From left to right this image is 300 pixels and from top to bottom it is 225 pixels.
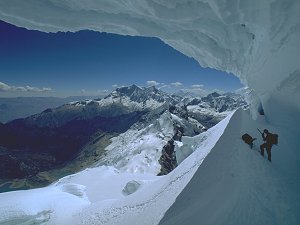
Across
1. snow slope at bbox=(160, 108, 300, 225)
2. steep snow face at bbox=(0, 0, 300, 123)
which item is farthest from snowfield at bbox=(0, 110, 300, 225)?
steep snow face at bbox=(0, 0, 300, 123)

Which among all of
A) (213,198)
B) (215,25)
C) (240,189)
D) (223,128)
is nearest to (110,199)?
(223,128)

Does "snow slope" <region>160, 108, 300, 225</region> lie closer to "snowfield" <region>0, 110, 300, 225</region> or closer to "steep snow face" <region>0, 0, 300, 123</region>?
"snowfield" <region>0, 110, 300, 225</region>

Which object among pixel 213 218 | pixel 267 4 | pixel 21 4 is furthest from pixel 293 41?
pixel 21 4

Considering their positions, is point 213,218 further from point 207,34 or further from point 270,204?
point 207,34

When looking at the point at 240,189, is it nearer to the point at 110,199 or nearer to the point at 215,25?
the point at 215,25

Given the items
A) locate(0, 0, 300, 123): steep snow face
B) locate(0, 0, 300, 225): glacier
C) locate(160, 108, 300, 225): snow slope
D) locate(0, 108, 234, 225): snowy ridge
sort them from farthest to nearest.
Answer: locate(0, 0, 300, 123): steep snow face < locate(0, 108, 234, 225): snowy ridge < locate(0, 0, 300, 225): glacier < locate(160, 108, 300, 225): snow slope

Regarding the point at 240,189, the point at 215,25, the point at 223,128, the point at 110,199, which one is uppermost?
the point at 215,25
